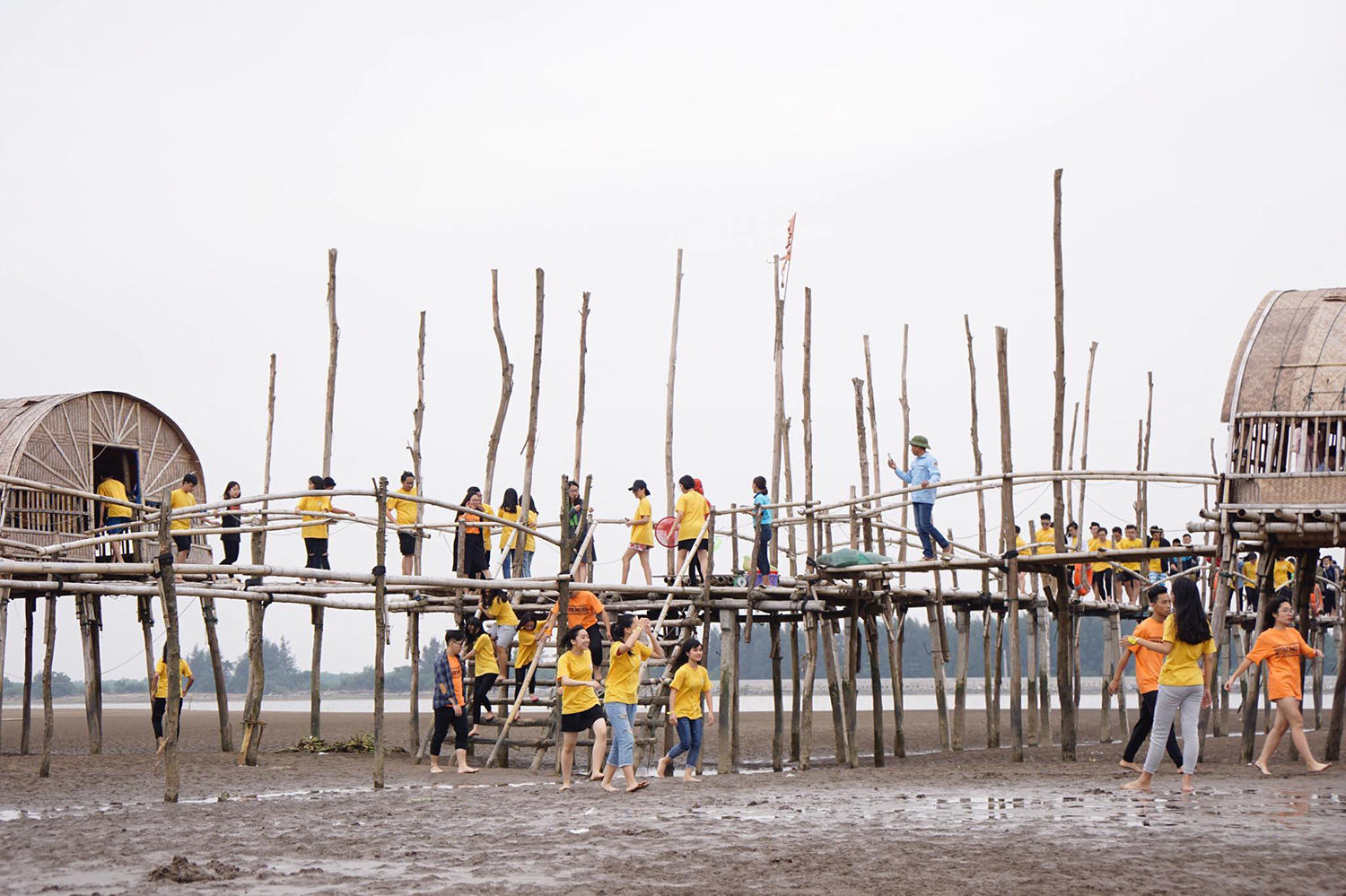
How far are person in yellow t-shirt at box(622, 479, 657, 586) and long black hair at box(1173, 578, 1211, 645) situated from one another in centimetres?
895

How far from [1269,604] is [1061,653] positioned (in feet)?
7.63

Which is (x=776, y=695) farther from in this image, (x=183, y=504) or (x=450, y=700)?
(x=183, y=504)

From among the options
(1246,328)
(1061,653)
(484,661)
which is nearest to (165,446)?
(484,661)

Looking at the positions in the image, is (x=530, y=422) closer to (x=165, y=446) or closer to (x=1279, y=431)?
(x=165, y=446)

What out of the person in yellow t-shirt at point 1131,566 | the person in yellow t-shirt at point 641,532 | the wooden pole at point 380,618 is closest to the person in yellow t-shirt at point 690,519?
the person in yellow t-shirt at point 641,532

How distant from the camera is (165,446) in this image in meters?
22.9

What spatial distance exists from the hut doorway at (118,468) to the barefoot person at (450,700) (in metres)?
6.42

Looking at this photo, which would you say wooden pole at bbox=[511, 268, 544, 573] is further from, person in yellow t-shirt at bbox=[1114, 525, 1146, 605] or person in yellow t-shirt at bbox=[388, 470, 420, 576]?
person in yellow t-shirt at bbox=[1114, 525, 1146, 605]

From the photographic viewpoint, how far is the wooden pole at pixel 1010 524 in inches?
684

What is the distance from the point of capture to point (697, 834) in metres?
10.6

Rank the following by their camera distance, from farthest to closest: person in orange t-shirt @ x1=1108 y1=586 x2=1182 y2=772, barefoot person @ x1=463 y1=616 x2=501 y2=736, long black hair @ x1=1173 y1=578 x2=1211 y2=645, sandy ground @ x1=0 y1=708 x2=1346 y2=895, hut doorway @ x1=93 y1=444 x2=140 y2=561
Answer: hut doorway @ x1=93 y1=444 x2=140 y2=561 → barefoot person @ x1=463 y1=616 x2=501 y2=736 → person in orange t-shirt @ x1=1108 y1=586 x2=1182 y2=772 → long black hair @ x1=1173 y1=578 x2=1211 y2=645 → sandy ground @ x1=0 y1=708 x2=1346 y2=895

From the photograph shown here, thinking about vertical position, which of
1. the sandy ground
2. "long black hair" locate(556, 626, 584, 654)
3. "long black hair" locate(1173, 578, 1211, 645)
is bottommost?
the sandy ground

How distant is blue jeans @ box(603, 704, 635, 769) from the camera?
13.5 metres

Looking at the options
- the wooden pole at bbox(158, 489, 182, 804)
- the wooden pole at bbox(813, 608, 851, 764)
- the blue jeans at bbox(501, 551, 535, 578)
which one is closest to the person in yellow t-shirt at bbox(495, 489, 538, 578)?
the blue jeans at bbox(501, 551, 535, 578)
